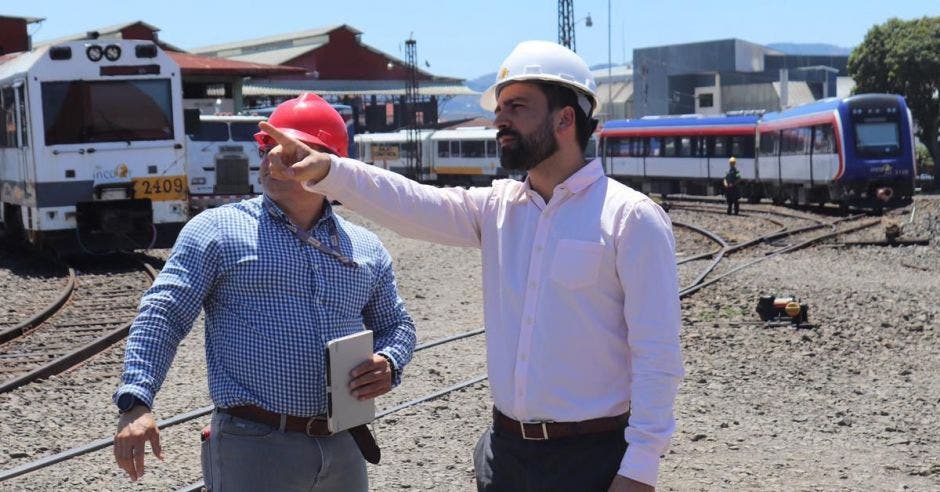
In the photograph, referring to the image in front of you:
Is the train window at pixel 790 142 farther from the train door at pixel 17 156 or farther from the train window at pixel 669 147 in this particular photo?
the train door at pixel 17 156

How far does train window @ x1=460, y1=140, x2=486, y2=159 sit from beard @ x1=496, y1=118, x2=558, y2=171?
5208 centimetres

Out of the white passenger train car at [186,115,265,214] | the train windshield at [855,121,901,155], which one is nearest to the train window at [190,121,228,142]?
the white passenger train car at [186,115,265,214]

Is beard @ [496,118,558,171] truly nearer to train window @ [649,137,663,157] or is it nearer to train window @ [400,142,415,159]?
train window @ [649,137,663,157]

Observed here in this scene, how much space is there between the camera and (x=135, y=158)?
1830 cm

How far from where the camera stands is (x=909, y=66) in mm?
55844

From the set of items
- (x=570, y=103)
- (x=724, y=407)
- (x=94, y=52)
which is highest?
(x=94, y=52)

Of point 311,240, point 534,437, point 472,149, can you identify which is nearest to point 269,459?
point 311,240

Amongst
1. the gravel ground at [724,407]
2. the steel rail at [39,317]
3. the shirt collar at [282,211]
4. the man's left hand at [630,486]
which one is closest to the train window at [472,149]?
the steel rail at [39,317]

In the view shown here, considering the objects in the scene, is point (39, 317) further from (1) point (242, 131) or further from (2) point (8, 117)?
(1) point (242, 131)

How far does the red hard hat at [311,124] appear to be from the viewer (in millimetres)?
3613

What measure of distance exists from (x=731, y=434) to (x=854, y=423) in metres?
0.96

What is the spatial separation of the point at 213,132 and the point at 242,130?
595 millimetres

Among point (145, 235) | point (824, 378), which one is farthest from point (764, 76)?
point (824, 378)

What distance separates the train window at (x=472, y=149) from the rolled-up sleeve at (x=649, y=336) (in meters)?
52.3
